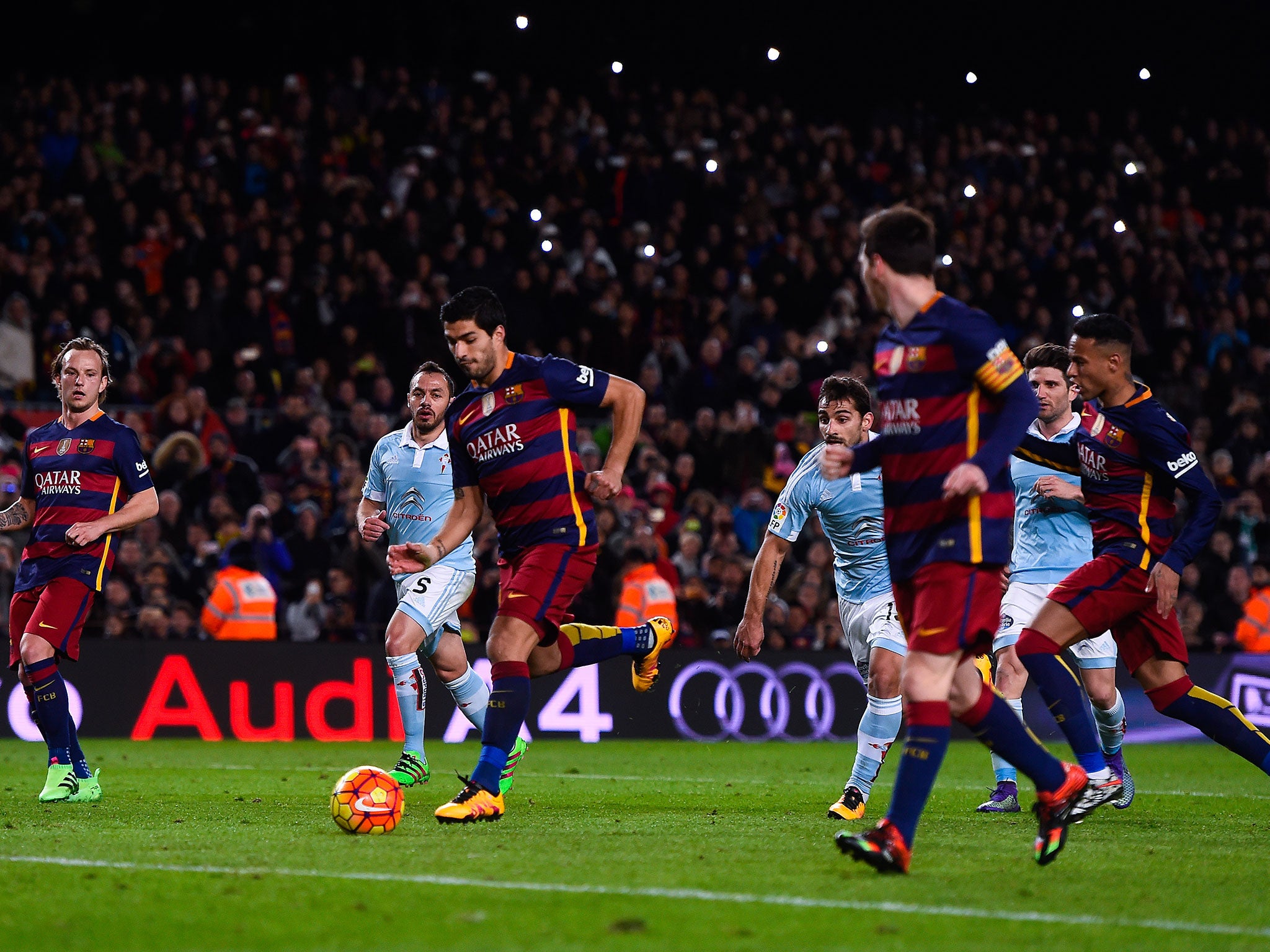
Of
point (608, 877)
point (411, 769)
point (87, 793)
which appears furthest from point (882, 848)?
point (87, 793)

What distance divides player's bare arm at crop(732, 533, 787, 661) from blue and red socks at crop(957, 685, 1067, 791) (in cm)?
201

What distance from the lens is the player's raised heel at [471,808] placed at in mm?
7102

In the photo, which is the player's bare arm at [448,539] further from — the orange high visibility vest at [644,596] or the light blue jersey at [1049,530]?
the orange high visibility vest at [644,596]

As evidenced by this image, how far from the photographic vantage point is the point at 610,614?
53.4ft

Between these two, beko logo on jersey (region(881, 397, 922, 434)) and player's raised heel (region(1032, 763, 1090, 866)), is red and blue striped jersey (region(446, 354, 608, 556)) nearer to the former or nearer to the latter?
beko logo on jersey (region(881, 397, 922, 434))

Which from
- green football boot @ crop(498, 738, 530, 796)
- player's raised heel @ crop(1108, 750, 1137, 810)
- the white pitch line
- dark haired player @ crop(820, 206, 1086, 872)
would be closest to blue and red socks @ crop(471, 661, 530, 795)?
green football boot @ crop(498, 738, 530, 796)

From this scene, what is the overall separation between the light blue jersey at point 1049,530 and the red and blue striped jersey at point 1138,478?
1.18 meters

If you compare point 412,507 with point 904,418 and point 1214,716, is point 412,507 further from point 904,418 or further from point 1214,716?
point 1214,716

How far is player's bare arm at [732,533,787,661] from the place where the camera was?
806 cm

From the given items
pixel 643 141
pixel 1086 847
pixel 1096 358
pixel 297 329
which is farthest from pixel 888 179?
pixel 1086 847

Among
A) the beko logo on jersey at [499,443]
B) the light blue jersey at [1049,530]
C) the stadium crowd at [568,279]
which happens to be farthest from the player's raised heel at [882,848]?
the stadium crowd at [568,279]

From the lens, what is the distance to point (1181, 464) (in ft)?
24.7

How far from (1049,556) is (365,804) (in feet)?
14.8

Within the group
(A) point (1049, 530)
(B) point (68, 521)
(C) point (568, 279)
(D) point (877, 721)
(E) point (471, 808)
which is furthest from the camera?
(C) point (568, 279)
